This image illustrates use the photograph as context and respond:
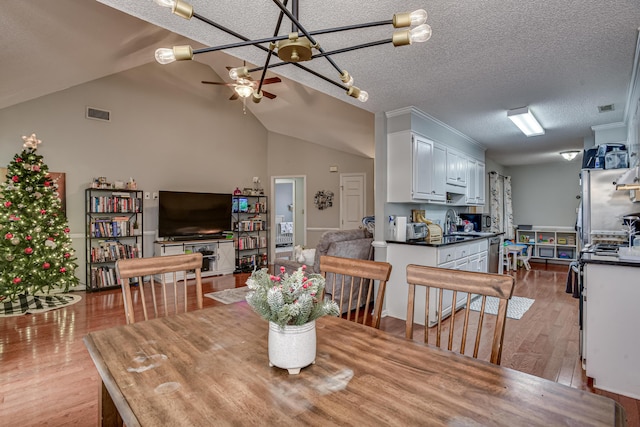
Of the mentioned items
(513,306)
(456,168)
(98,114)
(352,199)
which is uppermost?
(98,114)

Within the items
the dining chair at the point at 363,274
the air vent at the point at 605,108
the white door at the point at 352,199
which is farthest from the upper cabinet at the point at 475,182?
the dining chair at the point at 363,274

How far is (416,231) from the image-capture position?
4020mm

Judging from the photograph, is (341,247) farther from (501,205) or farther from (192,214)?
Answer: (501,205)

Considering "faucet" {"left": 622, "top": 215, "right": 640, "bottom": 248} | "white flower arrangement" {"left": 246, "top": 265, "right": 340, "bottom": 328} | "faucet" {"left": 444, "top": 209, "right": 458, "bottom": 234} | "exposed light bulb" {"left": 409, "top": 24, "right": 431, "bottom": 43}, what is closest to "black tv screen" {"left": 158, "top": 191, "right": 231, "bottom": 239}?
"faucet" {"left": 444, "top": 209, "right": 458, "bottom": 234}

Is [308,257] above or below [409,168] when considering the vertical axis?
below

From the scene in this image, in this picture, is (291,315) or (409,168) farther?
(409,168)

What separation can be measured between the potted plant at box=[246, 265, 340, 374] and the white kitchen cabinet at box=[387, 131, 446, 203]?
2983 millimetres

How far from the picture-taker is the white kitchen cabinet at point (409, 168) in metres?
3.82

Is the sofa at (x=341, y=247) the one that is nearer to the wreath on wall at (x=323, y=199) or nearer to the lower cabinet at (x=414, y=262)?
the lower cabinet at (x=414, y=262)

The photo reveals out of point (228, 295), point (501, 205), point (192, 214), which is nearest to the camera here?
point (228, 295)

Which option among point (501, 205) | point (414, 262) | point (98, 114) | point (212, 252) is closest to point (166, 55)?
point (414, 262)

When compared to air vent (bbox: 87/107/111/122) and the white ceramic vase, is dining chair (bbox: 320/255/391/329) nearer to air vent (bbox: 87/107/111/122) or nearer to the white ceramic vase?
the white ceramic vase

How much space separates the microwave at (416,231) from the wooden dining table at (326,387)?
2755 millimetres

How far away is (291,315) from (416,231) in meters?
3.26
